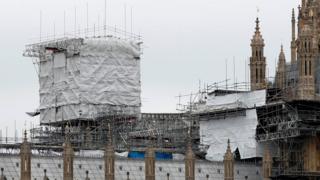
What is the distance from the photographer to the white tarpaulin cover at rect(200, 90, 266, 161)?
441ft

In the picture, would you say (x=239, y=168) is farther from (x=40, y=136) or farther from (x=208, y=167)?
(x=40, y=136)

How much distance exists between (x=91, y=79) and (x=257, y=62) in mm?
23082

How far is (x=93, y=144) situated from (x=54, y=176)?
1907 cm

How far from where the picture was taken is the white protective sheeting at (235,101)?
134 metres

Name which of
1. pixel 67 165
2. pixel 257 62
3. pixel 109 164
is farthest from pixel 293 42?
pixel 67 165

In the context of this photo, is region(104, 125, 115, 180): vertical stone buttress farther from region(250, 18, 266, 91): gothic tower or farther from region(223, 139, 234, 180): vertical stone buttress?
region(250, 18, 266, 91): gothic tower

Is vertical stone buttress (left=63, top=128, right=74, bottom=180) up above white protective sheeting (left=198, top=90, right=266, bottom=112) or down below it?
below

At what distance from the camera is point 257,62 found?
5605 inches

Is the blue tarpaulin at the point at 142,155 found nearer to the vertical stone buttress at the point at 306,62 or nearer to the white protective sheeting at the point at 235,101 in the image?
the white protective sheeting at the point at 235,101

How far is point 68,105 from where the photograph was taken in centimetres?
15488

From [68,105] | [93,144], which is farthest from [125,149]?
[68,105]

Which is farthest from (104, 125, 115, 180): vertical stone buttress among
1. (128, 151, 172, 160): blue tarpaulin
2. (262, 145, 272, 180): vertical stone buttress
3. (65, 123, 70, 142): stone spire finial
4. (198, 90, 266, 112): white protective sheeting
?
(198, 90, 266, 112): white protective sheeting

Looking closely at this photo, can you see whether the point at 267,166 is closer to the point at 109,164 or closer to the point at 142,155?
the point at 142,155

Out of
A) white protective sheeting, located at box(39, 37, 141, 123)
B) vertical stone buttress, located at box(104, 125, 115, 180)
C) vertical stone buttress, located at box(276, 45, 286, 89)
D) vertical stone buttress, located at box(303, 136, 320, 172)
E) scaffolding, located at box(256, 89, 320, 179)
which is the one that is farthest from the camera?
white protective sheeting, located at box(39, 37, 141, 123)
